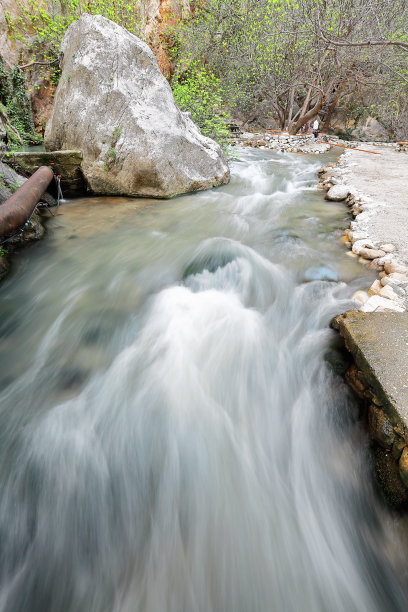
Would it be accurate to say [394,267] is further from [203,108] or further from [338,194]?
[203,108]

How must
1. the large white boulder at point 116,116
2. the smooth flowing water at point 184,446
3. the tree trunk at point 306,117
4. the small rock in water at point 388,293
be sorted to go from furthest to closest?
1. the tree trunk at point 306,117
2. the large white boulder at point 116,116
3. the small rock in water at point 388,293
4. the smooth flowing water at point 184,446

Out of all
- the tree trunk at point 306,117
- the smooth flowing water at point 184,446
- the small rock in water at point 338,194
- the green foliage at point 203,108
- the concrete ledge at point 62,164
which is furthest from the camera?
the tree trunk at point 306,117

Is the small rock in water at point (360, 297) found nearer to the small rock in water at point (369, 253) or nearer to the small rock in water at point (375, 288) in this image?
the small rock in water at point (375, 288)

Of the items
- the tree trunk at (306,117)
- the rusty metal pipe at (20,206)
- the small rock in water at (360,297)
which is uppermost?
the tree trunk at (306,117)

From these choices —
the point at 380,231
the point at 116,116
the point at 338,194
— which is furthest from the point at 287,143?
the point at 380,231

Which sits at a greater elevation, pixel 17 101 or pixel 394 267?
pixel 17 101

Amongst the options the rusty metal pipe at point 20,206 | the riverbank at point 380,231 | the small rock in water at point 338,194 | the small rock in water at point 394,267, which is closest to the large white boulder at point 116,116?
the rusty metal pipe at point 20,206

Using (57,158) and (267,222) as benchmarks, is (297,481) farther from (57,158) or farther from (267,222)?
(57,158)

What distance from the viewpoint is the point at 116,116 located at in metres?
5.16

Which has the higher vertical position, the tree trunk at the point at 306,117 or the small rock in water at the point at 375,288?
the tree trunk at the point at 306,117

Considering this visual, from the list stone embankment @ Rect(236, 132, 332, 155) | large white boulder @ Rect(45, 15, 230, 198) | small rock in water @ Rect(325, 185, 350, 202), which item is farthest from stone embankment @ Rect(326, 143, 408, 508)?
stone embankment @ Rect(236, 132, 332, 155)

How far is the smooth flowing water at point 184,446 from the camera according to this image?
135 centimetres

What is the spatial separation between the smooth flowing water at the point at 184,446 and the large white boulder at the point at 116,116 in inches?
103

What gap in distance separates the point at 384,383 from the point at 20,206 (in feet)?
12.0
